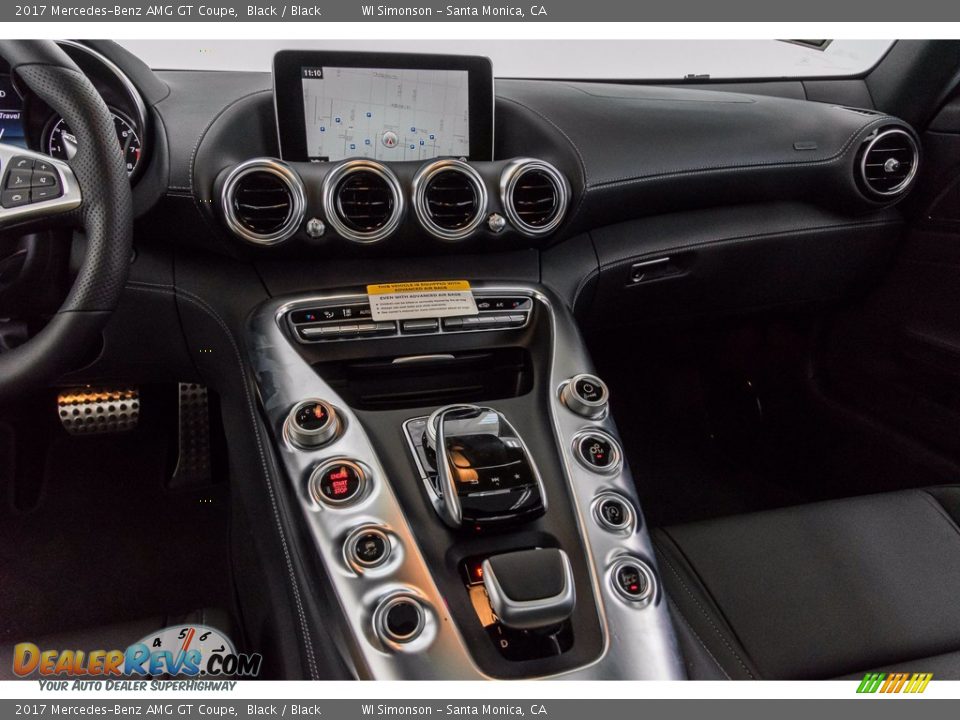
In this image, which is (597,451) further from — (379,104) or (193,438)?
(193,438)

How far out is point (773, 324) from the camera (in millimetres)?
1938

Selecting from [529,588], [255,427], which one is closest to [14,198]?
[255,427]

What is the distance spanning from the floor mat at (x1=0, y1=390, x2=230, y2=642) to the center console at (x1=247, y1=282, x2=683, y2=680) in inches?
27.5

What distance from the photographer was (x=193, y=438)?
5.82 feet

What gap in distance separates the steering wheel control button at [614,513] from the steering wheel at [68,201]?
2.39 ft

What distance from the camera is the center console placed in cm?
86

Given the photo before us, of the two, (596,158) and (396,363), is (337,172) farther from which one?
(596,158)

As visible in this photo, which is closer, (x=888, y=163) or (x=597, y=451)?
(x=597, y=451)

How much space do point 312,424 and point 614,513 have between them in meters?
0.45

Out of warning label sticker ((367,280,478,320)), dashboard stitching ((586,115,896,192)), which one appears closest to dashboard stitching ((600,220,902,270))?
dashboard stitching ((586,115,896,192))

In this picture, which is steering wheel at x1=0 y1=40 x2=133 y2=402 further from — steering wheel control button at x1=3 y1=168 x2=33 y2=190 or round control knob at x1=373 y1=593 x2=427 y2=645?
round control knob at x1=373 y1=593 x2=427 y2=645

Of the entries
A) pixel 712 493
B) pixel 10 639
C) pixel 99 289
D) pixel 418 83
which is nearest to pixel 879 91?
pixel 712 493

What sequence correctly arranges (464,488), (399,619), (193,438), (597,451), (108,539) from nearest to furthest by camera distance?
1. (399,619)
2. (464,488)
3. (597,451)
4. (108,539)
5. (193,438)
